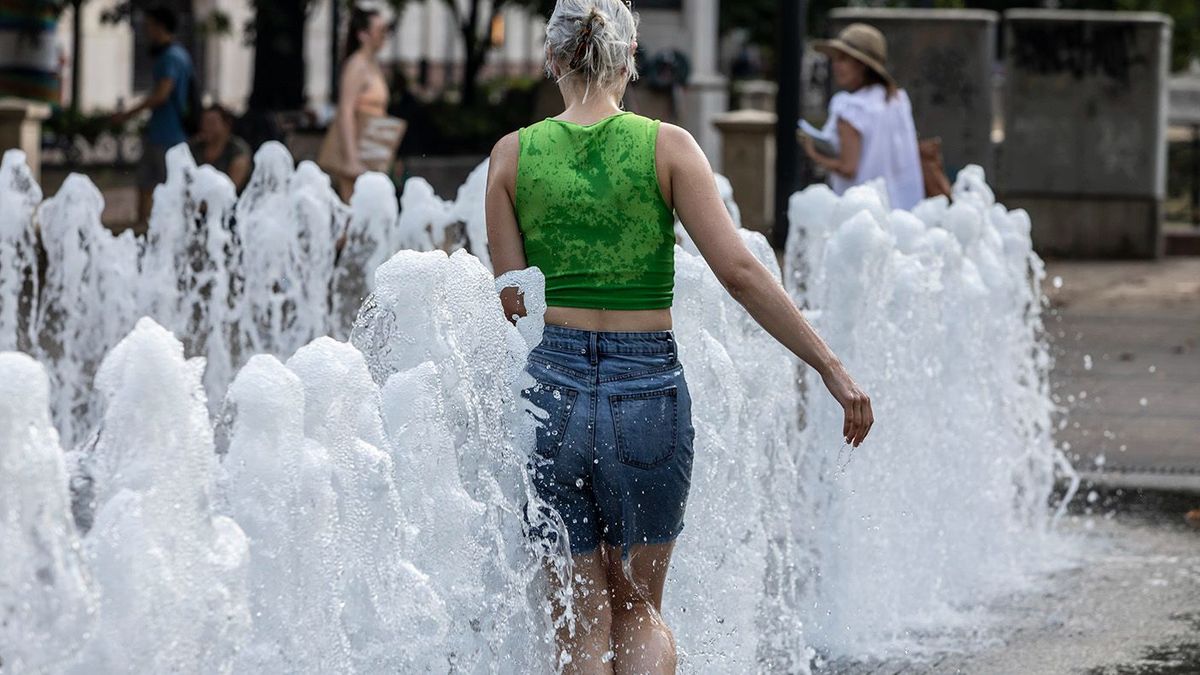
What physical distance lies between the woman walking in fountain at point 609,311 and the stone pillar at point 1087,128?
45.8 feet

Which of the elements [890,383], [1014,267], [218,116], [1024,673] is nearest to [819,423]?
[890,383]

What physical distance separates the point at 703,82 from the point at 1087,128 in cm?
610

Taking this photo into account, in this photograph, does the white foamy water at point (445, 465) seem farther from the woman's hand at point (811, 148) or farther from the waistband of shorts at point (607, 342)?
the woman's hand at point (811, 148)

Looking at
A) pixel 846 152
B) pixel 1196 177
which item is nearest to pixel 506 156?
pixel 846 152

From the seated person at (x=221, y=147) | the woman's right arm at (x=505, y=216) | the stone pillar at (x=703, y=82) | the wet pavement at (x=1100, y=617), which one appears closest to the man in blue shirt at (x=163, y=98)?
the seated person at (x=221, y=147)

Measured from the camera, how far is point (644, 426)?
4008 mm

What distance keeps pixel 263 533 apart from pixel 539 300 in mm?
739

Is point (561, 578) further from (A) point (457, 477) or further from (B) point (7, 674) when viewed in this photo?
(B) point (7, 674)

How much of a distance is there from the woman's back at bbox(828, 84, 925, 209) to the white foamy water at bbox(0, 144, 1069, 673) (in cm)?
43

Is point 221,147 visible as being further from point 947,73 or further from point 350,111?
point 947,73

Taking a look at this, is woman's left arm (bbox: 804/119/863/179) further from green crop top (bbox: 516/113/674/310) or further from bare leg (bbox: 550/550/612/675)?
bare leg (bbox: 550/550/612/675)

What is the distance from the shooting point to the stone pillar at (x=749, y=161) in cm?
1800

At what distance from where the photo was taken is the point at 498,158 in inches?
163

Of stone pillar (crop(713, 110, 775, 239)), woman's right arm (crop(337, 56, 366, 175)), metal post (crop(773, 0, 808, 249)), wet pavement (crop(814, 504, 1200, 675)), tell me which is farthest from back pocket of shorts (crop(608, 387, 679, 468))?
stone pillar (crop(713, 110, 775, 239))
